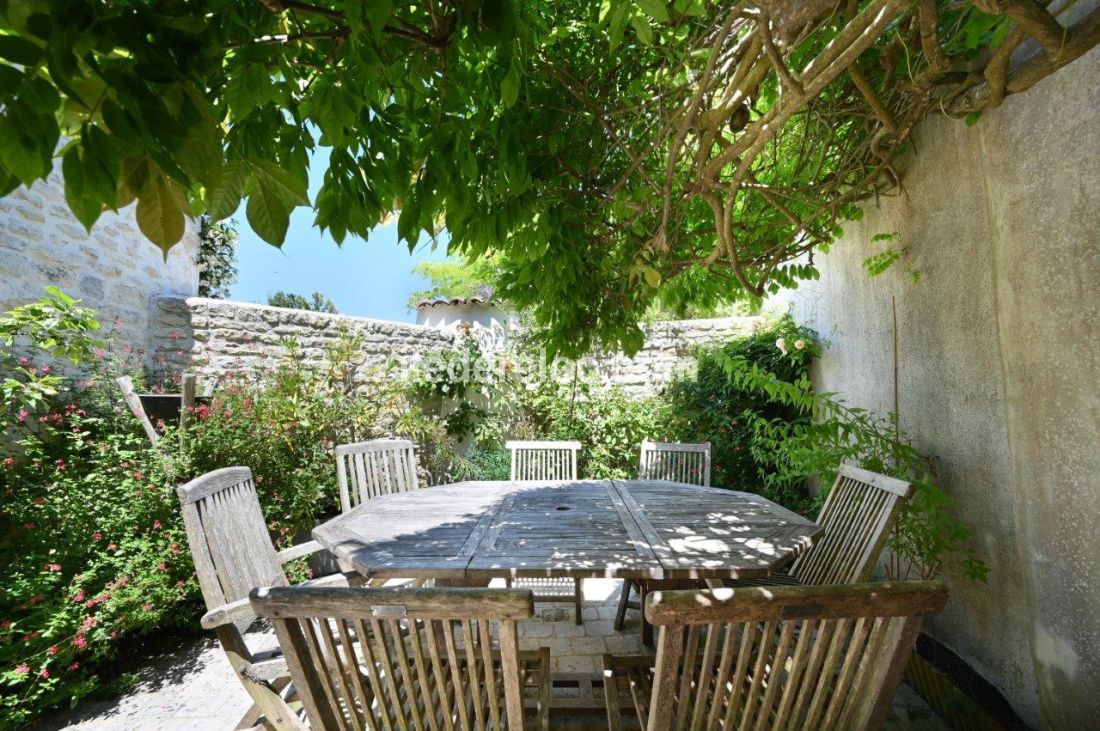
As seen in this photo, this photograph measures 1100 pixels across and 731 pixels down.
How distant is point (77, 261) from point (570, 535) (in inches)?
163

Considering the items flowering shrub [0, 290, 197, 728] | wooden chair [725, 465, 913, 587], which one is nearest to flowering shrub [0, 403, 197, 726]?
flowering shrub [0, 290, 197, 728]

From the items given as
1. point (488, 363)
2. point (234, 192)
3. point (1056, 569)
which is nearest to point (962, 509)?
point (1056, 569)

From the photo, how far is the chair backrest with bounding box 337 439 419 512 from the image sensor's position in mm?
2822

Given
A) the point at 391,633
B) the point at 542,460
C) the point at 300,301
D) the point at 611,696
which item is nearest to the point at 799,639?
the point at 611,696

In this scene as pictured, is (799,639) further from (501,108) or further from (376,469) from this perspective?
(376,469)

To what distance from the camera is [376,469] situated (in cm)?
307

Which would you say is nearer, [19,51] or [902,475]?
[19,51]

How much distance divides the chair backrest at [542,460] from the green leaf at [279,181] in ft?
9.71

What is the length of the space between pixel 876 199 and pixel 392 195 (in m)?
2.88

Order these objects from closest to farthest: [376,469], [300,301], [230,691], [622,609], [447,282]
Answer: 1. [230,691]
2. [622,609]
3. [376,469]
4. [300,301]
5. [447,282]

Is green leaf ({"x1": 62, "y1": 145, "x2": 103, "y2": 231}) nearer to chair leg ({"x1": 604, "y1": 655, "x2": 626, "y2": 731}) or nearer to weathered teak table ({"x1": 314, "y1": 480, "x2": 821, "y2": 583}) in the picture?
weathered teak table ({"x1": 314, "y1": 480, "x2": 821, "y2": 583})

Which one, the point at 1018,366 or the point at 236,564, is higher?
the point at 1018,366

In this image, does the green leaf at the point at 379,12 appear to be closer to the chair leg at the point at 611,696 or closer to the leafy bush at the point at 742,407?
the chair leg at the point at 611,696

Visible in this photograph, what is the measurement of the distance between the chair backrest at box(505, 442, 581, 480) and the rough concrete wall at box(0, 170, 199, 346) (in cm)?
274
